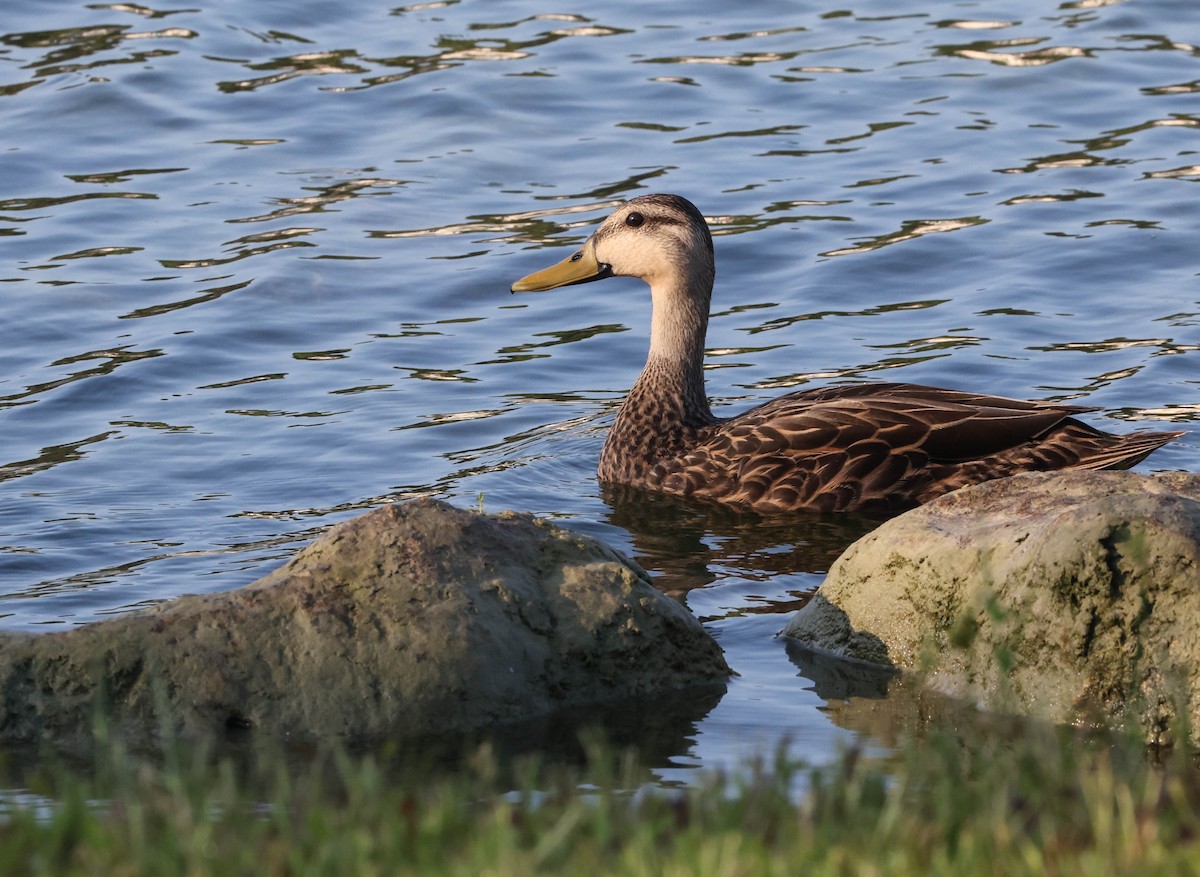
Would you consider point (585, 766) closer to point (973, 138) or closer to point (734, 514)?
point (734, 514)

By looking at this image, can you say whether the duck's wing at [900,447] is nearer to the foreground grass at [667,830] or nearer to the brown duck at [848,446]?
the brown duck at [848,446]

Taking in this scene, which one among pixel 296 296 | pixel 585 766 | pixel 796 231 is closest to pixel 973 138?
pixel 796 231

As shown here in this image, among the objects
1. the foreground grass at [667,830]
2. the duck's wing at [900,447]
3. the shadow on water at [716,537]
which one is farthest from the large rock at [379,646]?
the duck's wing at [900,447]

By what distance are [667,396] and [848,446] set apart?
126cm

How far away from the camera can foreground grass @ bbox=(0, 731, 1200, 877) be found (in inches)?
150

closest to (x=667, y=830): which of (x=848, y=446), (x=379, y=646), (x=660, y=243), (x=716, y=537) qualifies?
(x=379, y=646)

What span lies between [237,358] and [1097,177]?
6941mm

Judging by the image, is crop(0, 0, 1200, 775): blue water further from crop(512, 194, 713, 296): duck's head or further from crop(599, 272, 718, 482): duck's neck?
crop(512, 194, 713, 296): duck's head

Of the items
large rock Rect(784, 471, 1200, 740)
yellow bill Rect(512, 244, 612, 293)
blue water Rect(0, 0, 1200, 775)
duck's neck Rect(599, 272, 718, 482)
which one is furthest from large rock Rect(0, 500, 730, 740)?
yellow bill Rect(512, 244, 612, 293)

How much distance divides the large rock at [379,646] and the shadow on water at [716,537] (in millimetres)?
1848

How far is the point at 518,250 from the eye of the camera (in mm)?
13867

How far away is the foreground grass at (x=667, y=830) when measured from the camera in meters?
3.80

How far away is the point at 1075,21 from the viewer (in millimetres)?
18625

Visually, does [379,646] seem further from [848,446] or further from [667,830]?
[848,446]
